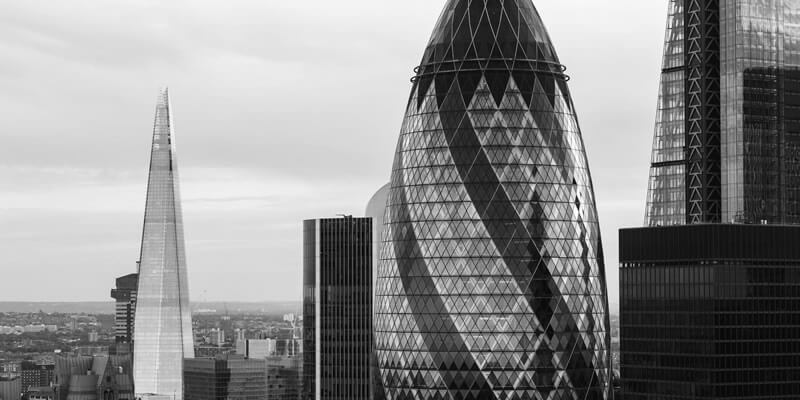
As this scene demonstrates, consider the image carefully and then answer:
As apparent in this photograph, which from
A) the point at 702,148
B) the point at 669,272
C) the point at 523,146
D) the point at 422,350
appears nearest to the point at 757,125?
the point at 702,148

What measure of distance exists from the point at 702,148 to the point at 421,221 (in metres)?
52.9

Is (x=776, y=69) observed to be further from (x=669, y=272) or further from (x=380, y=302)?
(x=380, y=302)

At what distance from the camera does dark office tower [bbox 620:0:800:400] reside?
→ 145 m

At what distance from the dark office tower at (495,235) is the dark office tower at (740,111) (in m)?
40.0

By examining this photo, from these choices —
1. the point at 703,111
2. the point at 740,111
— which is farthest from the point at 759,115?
the point at 703,111

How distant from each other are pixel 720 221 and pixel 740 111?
44.6 feet

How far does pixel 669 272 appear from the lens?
14900cm

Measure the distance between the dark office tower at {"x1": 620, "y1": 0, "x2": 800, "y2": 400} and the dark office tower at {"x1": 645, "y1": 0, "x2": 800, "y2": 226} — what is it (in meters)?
0.12

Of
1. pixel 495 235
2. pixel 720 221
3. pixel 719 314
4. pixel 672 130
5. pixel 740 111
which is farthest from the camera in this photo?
pixel 672 130

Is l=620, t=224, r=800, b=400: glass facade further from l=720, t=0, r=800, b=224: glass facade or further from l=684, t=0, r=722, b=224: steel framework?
l=684, t=0, r=722, b=224: steel framework

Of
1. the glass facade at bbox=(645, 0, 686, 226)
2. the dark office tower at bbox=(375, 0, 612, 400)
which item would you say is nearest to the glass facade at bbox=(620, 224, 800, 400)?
the dark office tower at bbox=(375, 0, 612, 400)

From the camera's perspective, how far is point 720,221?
6535 inches

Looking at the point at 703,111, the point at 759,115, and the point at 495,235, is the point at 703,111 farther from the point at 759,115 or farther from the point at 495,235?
the point at 495,235

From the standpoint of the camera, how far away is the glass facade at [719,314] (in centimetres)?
14425
